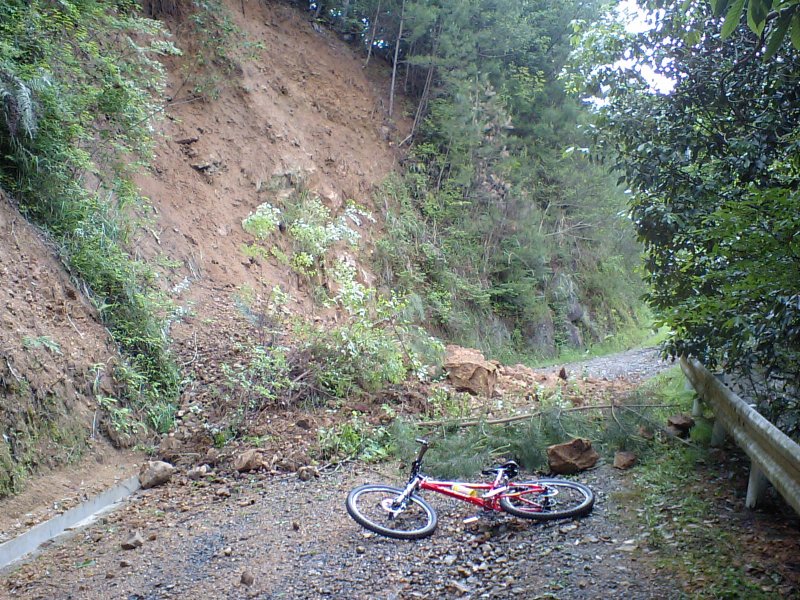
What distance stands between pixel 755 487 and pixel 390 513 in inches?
108

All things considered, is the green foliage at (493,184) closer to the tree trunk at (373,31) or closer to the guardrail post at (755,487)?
the tree trunk at (373,31)

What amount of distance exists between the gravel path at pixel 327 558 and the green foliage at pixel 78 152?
8.75 ft

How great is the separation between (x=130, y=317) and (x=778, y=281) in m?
7.05

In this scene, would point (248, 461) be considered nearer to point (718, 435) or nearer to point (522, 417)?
point (522, 417)

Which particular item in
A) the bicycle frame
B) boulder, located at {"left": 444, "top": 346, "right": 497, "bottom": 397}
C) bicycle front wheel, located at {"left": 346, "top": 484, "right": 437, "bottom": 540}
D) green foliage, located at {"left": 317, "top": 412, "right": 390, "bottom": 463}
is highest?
the bicycle frame

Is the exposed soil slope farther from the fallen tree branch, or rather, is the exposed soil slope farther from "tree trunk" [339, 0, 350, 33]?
the fallen tree branch

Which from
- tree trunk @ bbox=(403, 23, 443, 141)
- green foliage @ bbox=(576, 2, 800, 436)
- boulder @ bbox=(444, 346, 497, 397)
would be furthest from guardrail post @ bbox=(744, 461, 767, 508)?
tree trunk @ bbox=(403, 23, 443, 141)

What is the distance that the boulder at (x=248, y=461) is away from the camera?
6887 millimetres

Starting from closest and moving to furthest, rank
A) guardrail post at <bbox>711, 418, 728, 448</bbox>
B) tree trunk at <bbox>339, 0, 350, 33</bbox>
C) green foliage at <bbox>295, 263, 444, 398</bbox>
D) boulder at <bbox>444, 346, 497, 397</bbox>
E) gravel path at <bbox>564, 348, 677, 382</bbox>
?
guardrail post at <bbox>711, 418, 728, 448</bbox>
green foliage at <bbox>295, 263, 444, 398</bbox>
boulder at <bbox>444, 346, 497, 397</bbox>
gravel path at <bbox>564, 348, 677, 382</bbox>
tree trunk at <bbox>339, 0, 350, 33</bbox>

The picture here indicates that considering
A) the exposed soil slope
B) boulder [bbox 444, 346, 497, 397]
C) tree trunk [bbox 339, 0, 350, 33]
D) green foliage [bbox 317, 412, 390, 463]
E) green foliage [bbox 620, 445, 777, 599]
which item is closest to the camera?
green foliage [bbox 620, 445, 777, 599]

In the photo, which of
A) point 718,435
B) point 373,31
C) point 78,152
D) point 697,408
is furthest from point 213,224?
point 373,31

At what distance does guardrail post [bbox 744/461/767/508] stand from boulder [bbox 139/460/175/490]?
5.26 meters

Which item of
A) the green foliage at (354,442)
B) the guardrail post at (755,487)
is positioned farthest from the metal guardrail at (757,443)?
the green foliage at (354,442)

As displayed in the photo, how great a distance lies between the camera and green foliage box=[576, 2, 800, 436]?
15.3 ft
